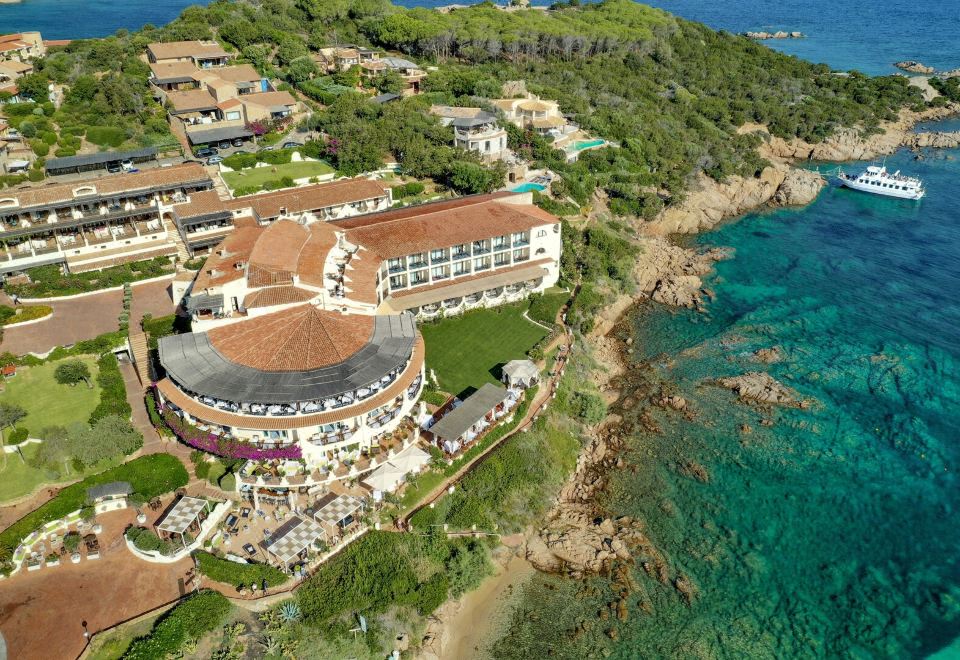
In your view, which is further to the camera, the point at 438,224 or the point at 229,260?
the point at 438,224

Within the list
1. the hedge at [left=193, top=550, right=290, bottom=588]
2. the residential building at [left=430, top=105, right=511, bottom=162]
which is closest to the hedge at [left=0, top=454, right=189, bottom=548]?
the hedge at [left=193, top=550, right=290, bottom=588]

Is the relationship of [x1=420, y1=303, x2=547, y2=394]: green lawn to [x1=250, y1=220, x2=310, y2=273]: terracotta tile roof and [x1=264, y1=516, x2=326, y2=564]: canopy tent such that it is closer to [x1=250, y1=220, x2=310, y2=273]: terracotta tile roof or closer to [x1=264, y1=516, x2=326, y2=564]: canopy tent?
[x1=250, y1=220, x2=310, y2=273]: terracotta tile roof

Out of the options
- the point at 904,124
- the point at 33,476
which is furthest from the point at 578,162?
the point at 904,124

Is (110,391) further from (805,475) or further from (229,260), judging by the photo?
(805,475)

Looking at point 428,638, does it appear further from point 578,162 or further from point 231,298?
point 578,162

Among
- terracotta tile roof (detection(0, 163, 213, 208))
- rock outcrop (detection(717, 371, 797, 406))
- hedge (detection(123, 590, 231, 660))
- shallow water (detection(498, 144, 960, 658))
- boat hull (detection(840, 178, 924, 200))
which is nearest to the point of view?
hedge (detection(123, 590, 231, 660))

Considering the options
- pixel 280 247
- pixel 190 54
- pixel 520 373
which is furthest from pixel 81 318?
pixel 190 54

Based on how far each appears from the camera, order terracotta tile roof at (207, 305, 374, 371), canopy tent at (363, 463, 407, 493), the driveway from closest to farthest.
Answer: canopy tent at (363, 463, 407, 493), terracotta tile roof at (207, 305, 374, 371), the driveway
